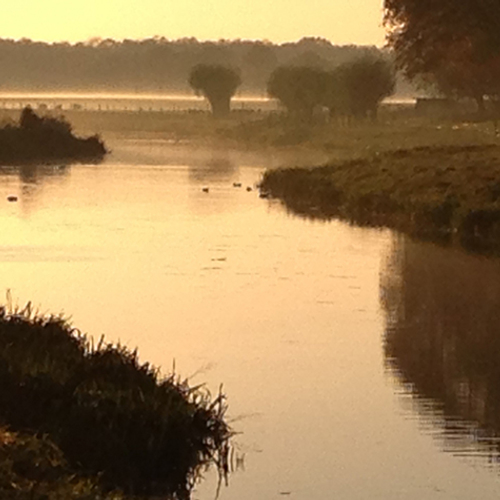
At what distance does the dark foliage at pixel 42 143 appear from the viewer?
270ft

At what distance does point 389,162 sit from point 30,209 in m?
14.2

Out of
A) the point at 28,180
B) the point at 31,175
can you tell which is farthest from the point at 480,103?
the point at 28,180

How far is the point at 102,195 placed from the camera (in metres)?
57.1

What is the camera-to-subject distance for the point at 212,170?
75.6 meters

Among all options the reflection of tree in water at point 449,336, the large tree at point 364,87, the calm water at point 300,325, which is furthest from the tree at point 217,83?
the reflection of tree in water at point 449,336

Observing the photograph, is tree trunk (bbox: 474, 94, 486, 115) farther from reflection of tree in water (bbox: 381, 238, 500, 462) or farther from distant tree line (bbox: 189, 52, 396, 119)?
reflection of tree in water (bbox: 381, 238, 500, 462)

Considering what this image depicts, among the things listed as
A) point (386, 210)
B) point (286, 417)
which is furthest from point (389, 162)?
point (286, 417)

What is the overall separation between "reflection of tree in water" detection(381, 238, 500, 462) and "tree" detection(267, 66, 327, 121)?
298 feet

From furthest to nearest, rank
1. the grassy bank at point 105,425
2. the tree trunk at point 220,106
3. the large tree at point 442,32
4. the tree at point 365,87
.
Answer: the tree trunk at point 220,106 < the tree at point 365,87 < the large tree at point 442,32 < the grassy bank at point 105,425

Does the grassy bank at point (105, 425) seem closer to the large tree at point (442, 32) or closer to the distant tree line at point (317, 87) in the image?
the large tree at point (442, 32)

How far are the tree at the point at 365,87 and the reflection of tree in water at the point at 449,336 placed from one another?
75856 millimetres

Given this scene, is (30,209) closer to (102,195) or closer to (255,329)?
(102,195)

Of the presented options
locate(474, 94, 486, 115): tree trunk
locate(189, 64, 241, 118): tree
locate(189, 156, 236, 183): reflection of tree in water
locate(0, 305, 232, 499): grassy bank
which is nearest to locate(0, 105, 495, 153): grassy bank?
locate(474, 94, 486, 115): tree trunk

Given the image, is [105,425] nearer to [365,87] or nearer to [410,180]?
[410,180]
